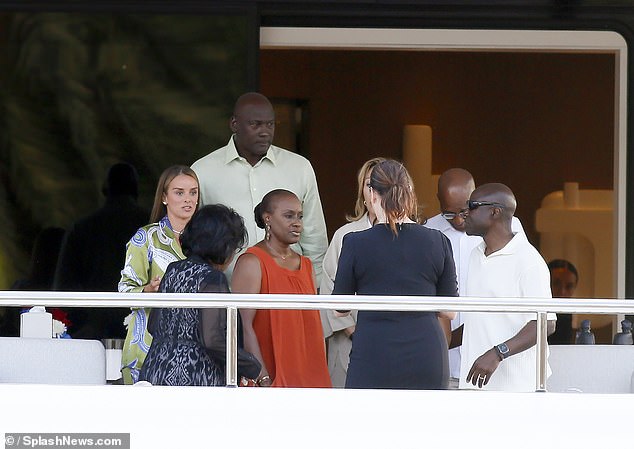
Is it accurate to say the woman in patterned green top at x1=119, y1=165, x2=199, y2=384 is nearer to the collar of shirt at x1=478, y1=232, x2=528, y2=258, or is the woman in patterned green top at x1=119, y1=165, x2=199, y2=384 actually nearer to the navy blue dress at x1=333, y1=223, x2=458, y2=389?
the navy blue dress at x1=333, y1=223, x2=458, y2=389

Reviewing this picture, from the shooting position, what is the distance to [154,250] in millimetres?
5047

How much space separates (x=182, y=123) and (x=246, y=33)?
59 cm

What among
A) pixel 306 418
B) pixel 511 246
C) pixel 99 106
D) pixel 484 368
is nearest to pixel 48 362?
pixel 306 418

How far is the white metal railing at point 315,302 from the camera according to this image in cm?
404

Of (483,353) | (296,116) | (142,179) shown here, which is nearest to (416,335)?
(483,353)

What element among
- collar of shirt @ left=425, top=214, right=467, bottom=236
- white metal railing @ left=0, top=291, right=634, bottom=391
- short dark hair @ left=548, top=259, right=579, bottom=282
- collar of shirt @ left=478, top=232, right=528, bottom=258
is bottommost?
white metal railing @ left=0, top=291, right=634, bottom=391

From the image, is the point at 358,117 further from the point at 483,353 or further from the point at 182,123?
the point at 483,353

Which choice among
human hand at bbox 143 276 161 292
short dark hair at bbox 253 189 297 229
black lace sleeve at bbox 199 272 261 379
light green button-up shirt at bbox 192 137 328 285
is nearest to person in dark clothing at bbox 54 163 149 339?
light green button-up shirt at bbox 192 137 328 285

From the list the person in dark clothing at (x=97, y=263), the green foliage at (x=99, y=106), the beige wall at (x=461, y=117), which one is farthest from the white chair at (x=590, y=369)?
the beige wall at (x=461, y=117)

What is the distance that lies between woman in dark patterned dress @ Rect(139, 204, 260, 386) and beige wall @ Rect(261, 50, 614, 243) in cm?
401

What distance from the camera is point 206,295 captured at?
13.5 feet

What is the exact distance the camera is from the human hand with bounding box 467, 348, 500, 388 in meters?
4.44

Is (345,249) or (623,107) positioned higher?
(623,107)

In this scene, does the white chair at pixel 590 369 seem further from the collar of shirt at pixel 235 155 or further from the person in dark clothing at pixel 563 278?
the person in dark clothing at pixel 563 278
